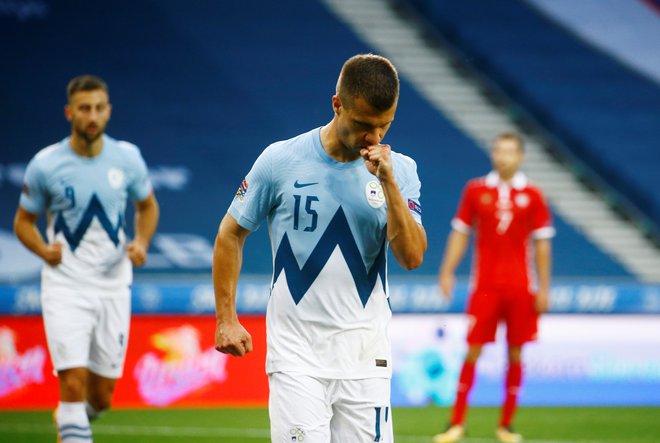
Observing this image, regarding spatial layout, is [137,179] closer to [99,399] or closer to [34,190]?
[34,190]

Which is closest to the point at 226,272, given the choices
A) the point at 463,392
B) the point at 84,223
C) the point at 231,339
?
the point at 231,339

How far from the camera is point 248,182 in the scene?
4234 millimetres

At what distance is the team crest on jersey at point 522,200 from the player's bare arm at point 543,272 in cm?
32

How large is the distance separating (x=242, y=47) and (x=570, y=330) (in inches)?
297

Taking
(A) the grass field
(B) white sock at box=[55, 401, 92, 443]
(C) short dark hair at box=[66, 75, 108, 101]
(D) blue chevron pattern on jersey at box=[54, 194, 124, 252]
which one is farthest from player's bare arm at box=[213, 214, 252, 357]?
(A) the grass field

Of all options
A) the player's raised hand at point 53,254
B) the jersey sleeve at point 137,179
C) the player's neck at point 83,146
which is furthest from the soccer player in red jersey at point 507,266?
the player's raised hand at point 53,254

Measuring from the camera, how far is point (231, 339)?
13.3ft

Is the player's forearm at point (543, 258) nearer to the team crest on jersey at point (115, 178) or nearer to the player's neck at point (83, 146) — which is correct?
the team crest on jersey at point (115, 178)

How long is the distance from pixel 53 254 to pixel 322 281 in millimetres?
2905

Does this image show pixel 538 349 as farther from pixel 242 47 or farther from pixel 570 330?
pixel 242 47

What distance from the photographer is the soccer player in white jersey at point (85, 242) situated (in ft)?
21.6

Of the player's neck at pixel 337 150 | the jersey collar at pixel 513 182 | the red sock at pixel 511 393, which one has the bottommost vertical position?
the red sock at pixel 511 393

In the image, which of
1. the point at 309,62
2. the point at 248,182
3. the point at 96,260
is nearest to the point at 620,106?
the point at 309,62

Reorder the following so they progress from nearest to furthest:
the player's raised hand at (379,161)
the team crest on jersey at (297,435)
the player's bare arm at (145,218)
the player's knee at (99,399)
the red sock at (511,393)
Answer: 1. the player's raised hand at (379,161)
2. the team crest on jersey at (297,435)
3. the player's knee at (99,399)
4. the player's bare arm at (145,218)
5. the red sock at (511,393)
